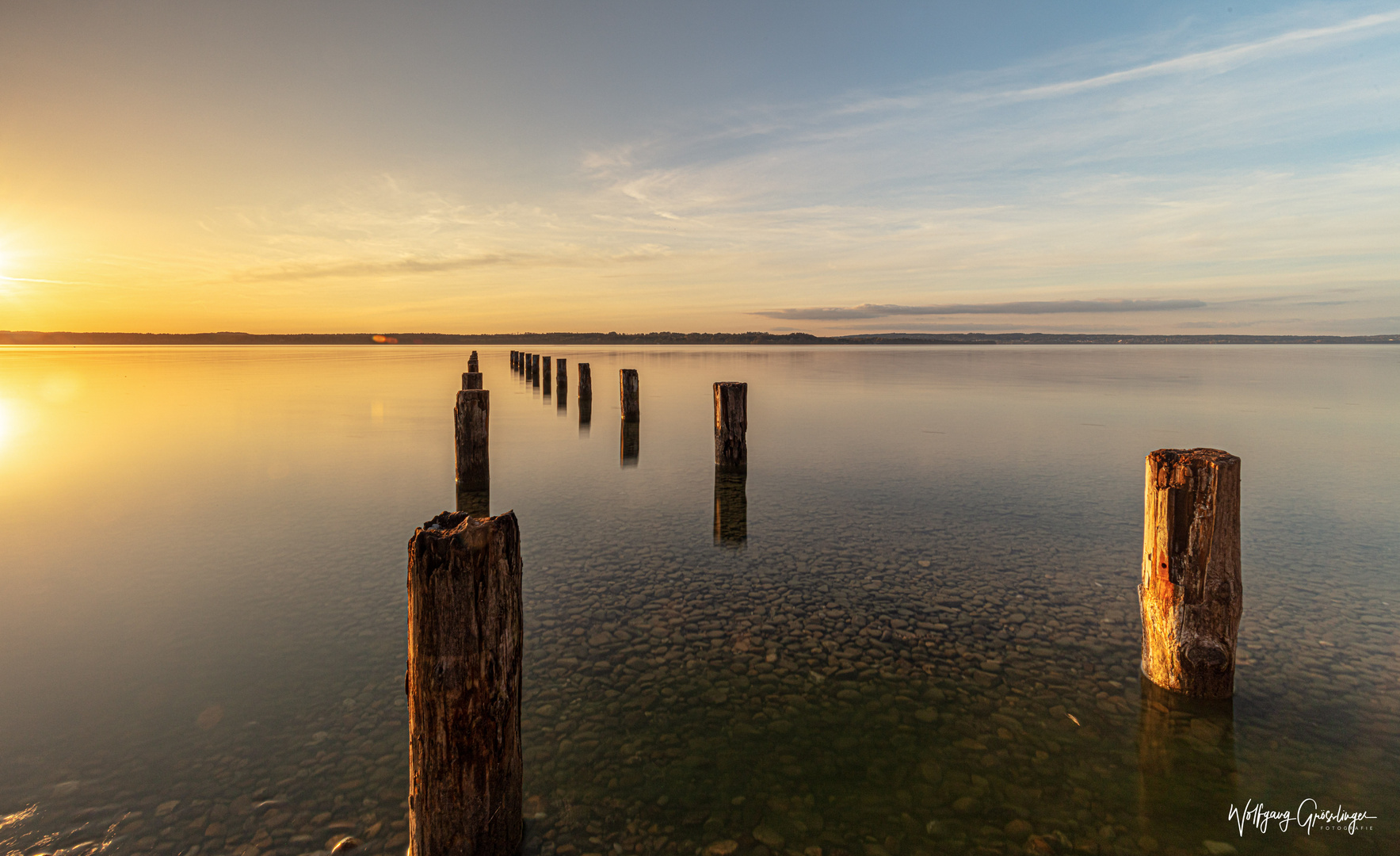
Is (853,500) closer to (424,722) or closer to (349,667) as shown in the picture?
(349,667)

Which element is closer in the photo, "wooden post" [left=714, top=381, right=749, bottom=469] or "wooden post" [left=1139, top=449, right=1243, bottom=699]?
"wooden post" [left=1139, top=449, right=1243, bottom=699]

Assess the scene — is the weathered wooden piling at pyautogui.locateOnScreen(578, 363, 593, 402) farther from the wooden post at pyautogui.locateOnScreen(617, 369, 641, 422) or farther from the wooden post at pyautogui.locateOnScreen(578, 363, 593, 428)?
the wooden post at pyautogui.locateOnScreen(617, 369, 641, 422)

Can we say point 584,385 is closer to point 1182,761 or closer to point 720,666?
point 720,666

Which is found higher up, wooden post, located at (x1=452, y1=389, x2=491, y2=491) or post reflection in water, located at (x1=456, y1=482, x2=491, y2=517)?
wooden post, located at (x1=452, y1=389, x2=491, y2=491)

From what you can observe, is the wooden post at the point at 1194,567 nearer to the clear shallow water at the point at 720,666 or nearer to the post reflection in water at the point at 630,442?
the clear shallow water at the point at 720,666

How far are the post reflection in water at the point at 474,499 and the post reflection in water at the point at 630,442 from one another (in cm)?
367

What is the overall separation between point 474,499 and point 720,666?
7.75m

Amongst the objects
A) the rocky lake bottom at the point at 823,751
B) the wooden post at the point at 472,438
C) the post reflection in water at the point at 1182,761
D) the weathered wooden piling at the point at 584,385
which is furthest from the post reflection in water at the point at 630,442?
the post reflection in water at the point at 1182,761

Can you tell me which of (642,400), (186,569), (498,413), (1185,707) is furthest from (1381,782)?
(642,400)

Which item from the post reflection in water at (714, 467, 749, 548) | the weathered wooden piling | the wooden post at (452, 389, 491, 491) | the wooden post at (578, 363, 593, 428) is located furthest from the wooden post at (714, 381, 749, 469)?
the weathered wooden piling

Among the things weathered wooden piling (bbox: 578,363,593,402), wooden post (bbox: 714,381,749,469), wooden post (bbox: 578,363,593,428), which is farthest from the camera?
weathered wooden piling (bbox: 578,363,593,402)

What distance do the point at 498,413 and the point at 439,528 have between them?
23.6 m

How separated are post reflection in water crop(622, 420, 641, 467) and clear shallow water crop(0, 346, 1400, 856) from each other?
61.8 inches

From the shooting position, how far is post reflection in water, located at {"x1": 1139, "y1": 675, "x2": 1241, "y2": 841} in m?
4.04
